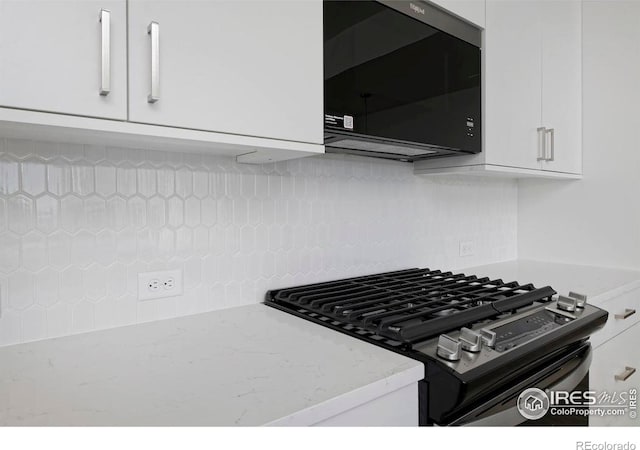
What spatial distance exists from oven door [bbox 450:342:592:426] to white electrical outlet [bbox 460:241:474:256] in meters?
0.86

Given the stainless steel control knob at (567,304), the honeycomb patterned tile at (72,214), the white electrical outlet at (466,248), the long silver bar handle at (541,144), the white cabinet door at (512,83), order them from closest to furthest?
the honeycomb patterned tile at (72,214), the stainless steel control knob at (567,304), the white cabinet door at (512,83), the long silver bar handle at (541,144), the white electrical outlet at (466,248)

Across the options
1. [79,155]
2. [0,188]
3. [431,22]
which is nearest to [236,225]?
[79,155]

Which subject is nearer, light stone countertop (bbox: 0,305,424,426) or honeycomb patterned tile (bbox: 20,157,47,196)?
light stone countertop (bbox: 0,305,424,426)

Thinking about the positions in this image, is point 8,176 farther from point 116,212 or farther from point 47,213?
point 116,212

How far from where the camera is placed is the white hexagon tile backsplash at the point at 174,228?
979mm

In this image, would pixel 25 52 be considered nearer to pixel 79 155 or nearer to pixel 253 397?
pixel 79 155

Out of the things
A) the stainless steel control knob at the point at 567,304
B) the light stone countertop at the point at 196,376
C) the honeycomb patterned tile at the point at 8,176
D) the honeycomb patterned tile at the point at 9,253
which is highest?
the honeycomb patterned tile at the point at 8,176

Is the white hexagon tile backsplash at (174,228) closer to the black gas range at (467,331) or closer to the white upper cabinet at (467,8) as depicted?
the black gas range at (467,331)

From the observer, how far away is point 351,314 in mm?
1095

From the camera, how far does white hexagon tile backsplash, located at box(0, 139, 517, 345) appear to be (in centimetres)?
98

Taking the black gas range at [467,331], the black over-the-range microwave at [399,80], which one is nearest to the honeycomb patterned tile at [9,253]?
the black gas range at [467,331]

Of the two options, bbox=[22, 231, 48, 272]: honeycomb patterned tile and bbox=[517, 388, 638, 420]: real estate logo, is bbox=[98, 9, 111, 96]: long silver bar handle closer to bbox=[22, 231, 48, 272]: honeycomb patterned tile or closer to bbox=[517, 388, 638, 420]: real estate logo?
bbox=[22, 231, 48, 272]: honeycomb patterned tile

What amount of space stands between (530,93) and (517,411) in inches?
53.6

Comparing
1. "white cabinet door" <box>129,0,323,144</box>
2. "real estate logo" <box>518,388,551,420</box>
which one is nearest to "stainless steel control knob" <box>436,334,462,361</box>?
"real estate logo" <box>518,388,551,420</box>
